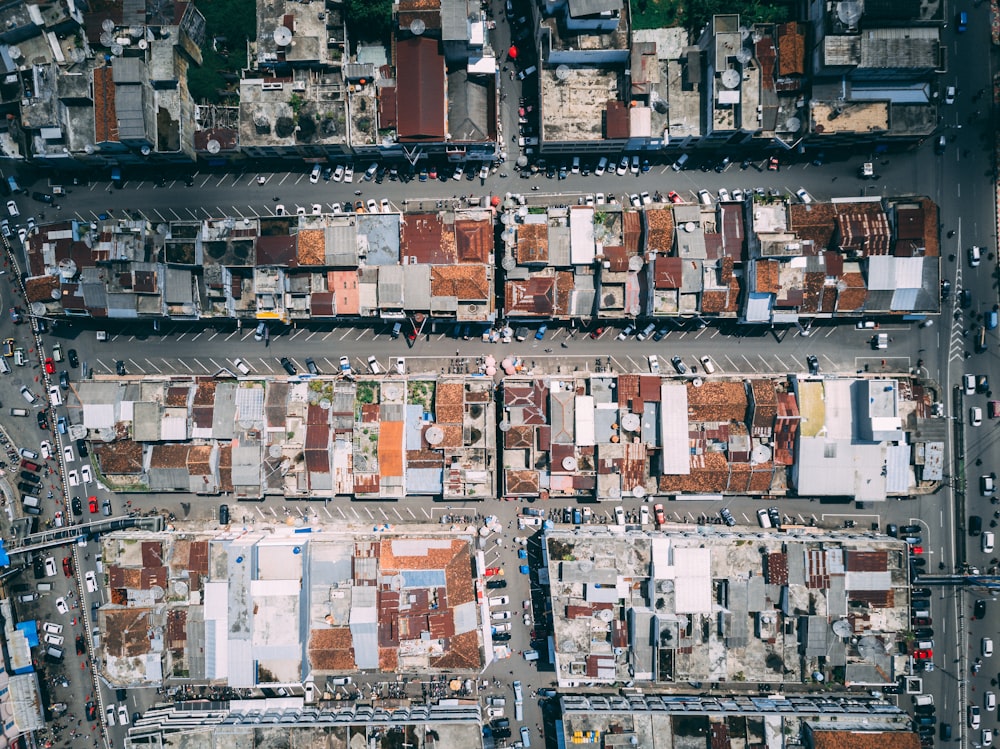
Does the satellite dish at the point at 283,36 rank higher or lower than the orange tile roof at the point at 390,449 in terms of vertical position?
higher

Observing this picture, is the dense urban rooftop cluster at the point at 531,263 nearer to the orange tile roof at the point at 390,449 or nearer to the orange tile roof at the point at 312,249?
the orange tile roof at the point at 312,249

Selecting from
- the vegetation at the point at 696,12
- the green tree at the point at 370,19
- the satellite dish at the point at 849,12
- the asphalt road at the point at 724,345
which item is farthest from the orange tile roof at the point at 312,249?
the satellite dish at the point at 849,12

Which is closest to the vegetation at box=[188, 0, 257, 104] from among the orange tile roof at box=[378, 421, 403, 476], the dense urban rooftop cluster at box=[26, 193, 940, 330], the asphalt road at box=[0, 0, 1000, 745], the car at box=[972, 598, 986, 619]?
the asphalt road at box=[0, 0, 1000, 745]

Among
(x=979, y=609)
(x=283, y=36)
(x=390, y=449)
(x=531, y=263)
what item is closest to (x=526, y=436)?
(x=390, y=449)

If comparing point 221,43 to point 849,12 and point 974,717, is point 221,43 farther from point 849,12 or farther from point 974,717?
point 974,717

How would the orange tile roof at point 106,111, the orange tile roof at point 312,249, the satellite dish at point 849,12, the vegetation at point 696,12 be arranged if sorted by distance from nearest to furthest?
the satellite dish at point 849,12
the orange tile roof at point 312,249
the orange tile roof at point 106,111
the vegetation at point 696,12

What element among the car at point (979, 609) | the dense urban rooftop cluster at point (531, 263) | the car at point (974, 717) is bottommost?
the car at point (974, 717)
